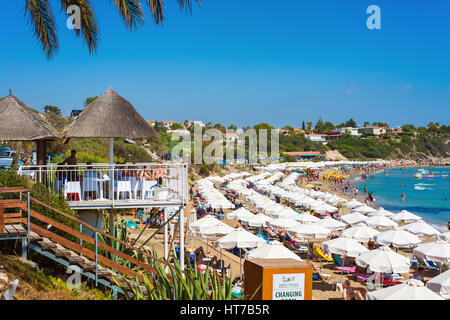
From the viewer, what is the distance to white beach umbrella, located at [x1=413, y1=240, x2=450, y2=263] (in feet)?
42.0

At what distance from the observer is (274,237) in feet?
65.1

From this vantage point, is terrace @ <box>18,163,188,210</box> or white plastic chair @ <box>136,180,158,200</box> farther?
white plastic chair @ <box>136,180,158,200</box>

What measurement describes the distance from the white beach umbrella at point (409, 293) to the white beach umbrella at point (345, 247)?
564cm

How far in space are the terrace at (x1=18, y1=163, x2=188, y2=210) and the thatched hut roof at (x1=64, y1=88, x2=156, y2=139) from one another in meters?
0.74

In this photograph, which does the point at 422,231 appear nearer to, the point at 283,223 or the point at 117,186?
the point at 283,223

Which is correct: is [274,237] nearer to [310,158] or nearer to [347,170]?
[347,170]

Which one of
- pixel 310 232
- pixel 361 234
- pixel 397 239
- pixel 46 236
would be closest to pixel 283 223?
pixel 310 232

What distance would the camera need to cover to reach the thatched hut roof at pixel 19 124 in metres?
9.56

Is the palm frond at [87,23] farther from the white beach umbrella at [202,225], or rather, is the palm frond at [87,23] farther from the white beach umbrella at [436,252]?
the white beach umbrella at [436,252]

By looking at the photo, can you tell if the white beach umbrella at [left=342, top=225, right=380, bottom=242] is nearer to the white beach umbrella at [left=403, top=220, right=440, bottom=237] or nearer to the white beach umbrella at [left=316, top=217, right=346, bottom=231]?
the white beach umbrella at [left=316, top=217, right=346, bottom=231]

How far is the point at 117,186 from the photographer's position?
970 cm

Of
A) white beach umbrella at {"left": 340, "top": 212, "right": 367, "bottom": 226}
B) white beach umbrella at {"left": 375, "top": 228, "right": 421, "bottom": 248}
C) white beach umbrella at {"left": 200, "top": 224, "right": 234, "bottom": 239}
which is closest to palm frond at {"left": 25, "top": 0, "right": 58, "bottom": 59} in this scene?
white beach umbrella at {"left": 200, "top": 224, "right": 234, "bottom": 239}
